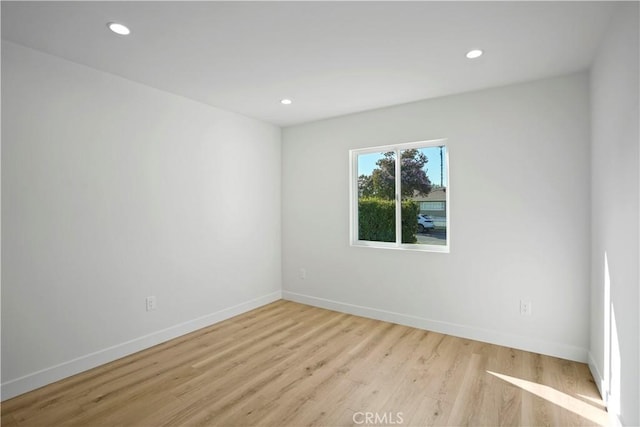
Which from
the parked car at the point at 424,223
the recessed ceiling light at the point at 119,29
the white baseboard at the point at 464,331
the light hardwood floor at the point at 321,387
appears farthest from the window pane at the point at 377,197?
the recessed ceiling light at the point at 119,29

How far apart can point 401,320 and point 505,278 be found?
117cm

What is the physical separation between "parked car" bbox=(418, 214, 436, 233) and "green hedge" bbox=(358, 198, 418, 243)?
0.05 m

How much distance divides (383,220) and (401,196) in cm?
36

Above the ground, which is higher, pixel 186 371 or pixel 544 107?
pixel 544 107

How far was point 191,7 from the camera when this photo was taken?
6.08ft

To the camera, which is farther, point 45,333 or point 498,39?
point 45,333

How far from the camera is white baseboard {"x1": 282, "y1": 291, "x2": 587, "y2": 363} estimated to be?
9.07ft

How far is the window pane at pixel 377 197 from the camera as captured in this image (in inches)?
151

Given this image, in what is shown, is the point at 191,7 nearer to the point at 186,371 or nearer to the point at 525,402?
the point at 186,371

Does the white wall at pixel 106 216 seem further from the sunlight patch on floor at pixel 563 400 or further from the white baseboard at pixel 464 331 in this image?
the sunlight patch on floor at pixel 563 400

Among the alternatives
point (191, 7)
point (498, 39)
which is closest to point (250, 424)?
point (191, 7)

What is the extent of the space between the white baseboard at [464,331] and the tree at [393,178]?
4.50ft

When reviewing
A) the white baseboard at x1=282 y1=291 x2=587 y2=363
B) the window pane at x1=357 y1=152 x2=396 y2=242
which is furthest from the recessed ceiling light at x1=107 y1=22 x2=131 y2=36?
the white baseboard at x1=282 y1=291 x2=587 y2=363

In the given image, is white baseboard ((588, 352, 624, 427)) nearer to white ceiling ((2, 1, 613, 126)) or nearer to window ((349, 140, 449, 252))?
window ((349, 140, 449, 252))
